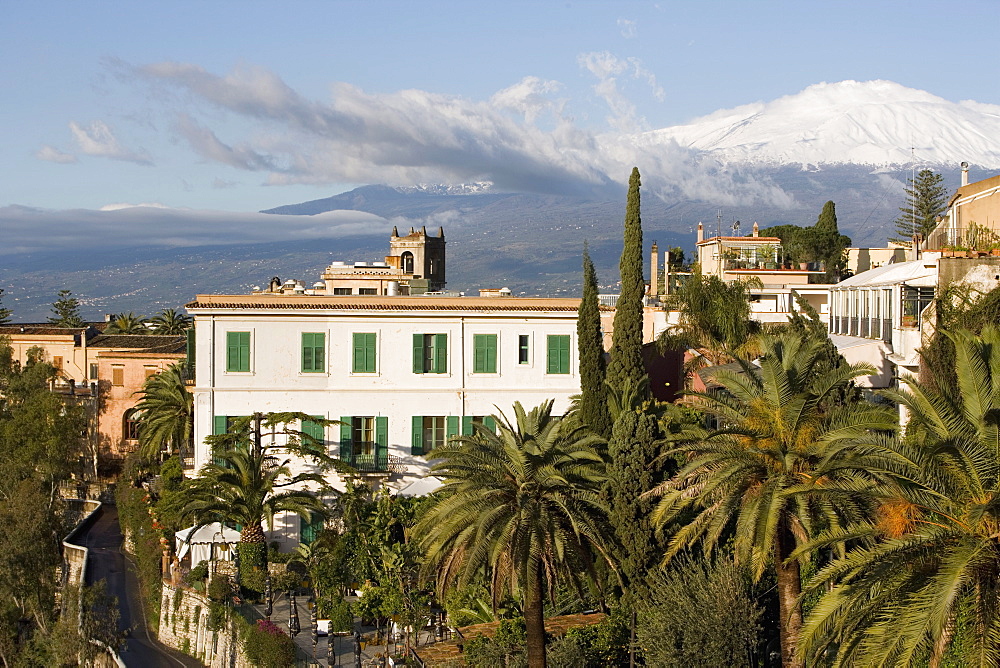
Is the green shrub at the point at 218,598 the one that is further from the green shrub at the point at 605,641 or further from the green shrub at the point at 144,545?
the green shrub at the point at 605,641

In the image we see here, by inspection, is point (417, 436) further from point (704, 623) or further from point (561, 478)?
point (704, 623)

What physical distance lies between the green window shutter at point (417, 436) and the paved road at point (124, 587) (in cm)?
779

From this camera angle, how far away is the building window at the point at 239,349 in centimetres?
3005

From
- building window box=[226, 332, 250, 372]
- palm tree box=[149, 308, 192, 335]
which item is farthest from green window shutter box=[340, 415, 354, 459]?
palm tree box=[149, 308, 192, 335]

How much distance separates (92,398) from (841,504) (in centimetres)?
3810

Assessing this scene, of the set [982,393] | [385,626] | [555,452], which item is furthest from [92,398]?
[982,393]

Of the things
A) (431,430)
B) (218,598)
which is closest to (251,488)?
(218,598)

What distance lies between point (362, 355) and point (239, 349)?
3.33 metres

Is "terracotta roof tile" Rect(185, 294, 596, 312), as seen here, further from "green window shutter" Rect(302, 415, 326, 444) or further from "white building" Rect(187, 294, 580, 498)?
"green window shutter" Rect(302, 415, 326, 444)

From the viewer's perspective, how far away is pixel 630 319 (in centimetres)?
2838

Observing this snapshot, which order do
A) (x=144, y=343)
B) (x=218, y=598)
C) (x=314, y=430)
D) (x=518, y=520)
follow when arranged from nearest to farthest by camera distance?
(x=518, y=520) < (x=218, y=598) < (x=314, y=430) < (x=144, y=343)

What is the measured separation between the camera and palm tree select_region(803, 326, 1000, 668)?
1159cm

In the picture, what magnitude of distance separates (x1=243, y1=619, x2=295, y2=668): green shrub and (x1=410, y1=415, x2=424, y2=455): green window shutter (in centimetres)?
796

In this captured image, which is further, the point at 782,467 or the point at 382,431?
the point at 382,431
